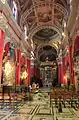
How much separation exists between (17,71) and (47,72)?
64.1 ft

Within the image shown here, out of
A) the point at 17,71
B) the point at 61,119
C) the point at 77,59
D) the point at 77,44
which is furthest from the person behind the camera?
the point at 17,71

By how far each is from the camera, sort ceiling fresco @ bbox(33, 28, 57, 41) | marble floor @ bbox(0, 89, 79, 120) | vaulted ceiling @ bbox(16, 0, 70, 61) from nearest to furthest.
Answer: marble floor @ bbox(0, 89, 79, 120)
vaulted ceiling @ bbox(16, 0, 70, 61)
ceiling fresco @ bbox(33, 28, 57, 41)

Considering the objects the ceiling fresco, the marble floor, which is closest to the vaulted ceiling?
the ceiling fresco

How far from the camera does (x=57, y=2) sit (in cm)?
1500

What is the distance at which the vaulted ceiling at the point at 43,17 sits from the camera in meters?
15.1

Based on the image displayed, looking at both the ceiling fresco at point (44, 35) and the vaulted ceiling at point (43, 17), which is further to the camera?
the ceiling fresco at point (44, 35)

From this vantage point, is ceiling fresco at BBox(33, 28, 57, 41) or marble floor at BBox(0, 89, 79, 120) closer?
marble floor at BBox(0, 89, 79, 120)

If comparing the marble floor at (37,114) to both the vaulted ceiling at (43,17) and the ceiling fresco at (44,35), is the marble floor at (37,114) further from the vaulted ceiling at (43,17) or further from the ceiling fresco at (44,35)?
the ceiling fresco at (44,35)

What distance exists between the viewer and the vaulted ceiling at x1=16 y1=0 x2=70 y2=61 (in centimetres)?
1512

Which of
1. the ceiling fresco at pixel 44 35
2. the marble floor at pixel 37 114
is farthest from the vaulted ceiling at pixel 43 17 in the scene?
the marble floor at pixel 37 114

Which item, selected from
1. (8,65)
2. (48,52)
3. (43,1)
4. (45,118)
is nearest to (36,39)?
(48,52)

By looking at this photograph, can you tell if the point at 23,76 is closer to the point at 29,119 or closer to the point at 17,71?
the point at 17,71

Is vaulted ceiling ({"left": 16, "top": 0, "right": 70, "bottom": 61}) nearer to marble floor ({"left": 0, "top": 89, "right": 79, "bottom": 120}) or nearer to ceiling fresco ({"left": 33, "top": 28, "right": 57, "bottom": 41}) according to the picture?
ceiling fresco ({"left": 33, "top": 28, "right": 57, "bottom": 41})

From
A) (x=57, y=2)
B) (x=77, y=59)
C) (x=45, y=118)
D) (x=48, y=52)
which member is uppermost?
(x=57, y=2)
